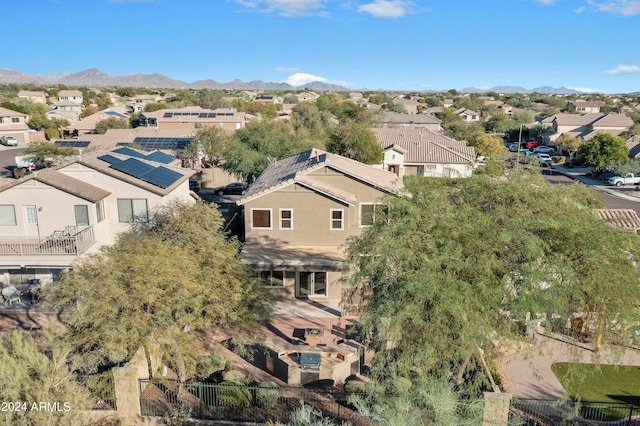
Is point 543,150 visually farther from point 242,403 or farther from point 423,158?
point 242,403

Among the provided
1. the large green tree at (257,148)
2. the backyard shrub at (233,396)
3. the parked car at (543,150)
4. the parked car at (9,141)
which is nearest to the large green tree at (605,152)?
the parked car at (543,150)

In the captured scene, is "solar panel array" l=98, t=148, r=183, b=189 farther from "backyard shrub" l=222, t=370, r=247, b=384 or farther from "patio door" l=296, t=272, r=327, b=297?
"backyard shrub" l=222, t=370, r=247, b=384

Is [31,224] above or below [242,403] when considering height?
above

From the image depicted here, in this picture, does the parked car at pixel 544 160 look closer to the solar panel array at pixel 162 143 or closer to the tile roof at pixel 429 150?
the tile roof at pixel 429 150

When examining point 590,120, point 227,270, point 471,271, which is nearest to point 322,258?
point 227,270

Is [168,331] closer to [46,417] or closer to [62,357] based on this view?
[62,357]

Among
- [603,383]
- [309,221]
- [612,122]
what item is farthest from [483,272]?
[612,122]
